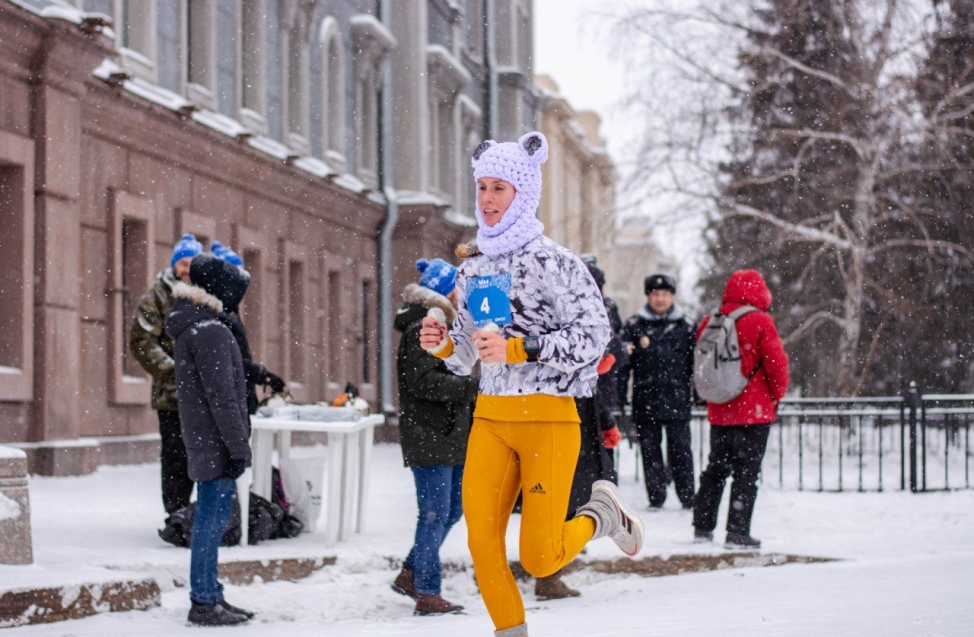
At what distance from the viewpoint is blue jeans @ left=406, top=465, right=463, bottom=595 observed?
Result: 22.8ft

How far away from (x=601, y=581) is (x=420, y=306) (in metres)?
2.26

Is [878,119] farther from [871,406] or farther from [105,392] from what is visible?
[105,392]

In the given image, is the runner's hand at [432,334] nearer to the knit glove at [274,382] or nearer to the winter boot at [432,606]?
the winter boot at [432,606]

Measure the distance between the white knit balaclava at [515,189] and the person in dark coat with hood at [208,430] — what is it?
208 cm

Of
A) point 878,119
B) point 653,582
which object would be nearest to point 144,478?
point 653,582

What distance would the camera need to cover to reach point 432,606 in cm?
697

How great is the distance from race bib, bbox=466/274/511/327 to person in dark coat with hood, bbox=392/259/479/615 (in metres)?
2.02

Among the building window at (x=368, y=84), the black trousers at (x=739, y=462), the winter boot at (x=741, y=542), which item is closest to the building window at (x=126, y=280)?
the black trousers at (x=739, y=462)

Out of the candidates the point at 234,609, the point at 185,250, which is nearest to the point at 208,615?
the point at 234,609

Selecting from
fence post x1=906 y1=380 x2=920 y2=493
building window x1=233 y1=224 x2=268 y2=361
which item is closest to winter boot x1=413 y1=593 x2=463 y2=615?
fence post x1=906 y1=380 x2=920 y2=493

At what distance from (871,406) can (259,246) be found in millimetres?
8576

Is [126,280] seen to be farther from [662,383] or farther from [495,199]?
[495,199]

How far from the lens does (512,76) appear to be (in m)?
32.4

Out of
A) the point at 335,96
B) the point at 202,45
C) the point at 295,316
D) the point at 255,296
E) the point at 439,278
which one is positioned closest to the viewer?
the point at 439,278
